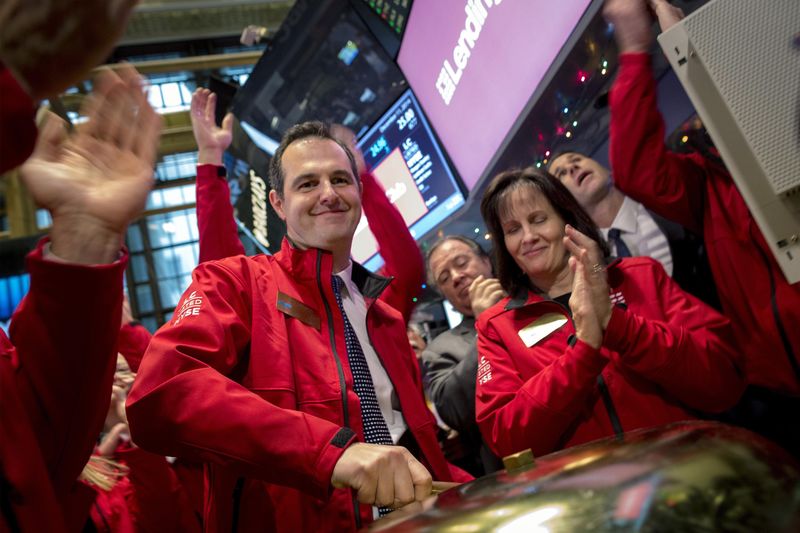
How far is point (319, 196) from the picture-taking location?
5.68 ft

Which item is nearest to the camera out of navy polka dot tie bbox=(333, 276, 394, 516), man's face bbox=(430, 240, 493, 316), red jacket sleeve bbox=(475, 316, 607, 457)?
navy polka dot tie bbox=(333, 276, 394, 516)

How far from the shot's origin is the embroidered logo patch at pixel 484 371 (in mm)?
1757

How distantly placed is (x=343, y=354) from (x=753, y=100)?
1.00 metres

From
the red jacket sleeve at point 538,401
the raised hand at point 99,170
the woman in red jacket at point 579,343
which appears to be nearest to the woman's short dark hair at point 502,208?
the woman in red jacket at point 579,343

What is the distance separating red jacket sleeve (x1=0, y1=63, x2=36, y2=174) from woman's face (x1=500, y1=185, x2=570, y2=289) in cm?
147

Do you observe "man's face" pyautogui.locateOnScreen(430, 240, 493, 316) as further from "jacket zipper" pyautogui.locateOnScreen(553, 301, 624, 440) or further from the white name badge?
"jacket zipper" pyautogui.locateOnScreen(553, 301, 624, 440)

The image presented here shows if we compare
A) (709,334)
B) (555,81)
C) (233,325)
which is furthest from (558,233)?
(233,325)

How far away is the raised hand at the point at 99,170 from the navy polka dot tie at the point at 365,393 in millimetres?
659

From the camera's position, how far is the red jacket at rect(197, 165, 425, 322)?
223cm

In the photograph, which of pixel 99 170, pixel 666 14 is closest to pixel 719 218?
pixel 666 14

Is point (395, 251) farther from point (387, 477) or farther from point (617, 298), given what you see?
point (387, 477)

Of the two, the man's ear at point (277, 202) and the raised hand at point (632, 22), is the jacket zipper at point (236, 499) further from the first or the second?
the raised hand at point (632, 22)

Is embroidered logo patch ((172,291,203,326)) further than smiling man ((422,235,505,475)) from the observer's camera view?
No

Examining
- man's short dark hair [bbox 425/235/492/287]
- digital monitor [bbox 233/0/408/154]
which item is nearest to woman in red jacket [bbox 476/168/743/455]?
man's short dark hair [bbox 425/235/492/287]
